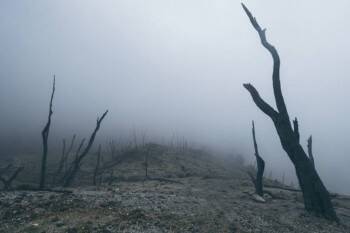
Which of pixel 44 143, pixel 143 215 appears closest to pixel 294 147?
pixel 143 215

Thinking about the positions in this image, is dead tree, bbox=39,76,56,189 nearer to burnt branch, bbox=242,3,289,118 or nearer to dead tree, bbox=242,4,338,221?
dead tree, bbox=242,4,338,221

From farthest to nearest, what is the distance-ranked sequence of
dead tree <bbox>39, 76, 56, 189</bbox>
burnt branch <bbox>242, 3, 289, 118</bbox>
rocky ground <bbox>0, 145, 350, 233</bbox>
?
dead tree <bbox>39, 76, 56, 189</bbox> → burnt branch <bbox>242, 3, 289, 118</bbox> → rocky ground <bbox>0, 145, 350, 233</bbox>

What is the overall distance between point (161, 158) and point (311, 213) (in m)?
44.9

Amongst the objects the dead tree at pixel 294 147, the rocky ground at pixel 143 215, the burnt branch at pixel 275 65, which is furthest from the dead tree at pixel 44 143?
the burnt branch at pixel 275 65

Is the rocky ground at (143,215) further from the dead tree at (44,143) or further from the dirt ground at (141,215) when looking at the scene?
the dead tree at (44,143)

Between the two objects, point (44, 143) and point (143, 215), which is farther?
point (44, 143)

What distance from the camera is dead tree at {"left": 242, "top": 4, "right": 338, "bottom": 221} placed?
863 inches

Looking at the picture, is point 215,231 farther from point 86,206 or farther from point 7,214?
point 7,214

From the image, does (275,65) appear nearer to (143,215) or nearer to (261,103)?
(261,103)

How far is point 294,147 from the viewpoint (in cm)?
2302

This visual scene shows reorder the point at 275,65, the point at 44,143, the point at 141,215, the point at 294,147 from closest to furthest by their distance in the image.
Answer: the point at 141,215, the point at 294,147, the point at 275,65, the point at 44,143

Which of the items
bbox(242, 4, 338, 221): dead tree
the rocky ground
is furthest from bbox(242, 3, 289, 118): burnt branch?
the rocky ground

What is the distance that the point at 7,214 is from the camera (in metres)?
18.7

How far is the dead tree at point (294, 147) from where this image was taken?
2192 centimetres
